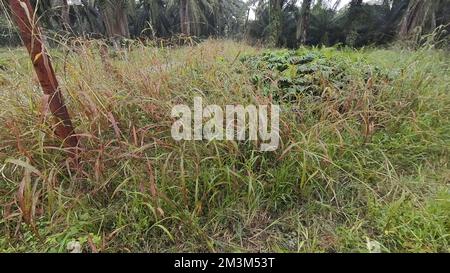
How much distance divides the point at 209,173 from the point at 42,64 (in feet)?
3.61

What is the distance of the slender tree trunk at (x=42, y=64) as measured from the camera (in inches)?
52.9

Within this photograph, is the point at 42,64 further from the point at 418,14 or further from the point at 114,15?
the point at 418,14

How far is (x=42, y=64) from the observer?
4.61ft

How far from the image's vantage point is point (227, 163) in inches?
64.0

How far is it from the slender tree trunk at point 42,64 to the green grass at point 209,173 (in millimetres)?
87

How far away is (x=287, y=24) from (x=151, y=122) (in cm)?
1577

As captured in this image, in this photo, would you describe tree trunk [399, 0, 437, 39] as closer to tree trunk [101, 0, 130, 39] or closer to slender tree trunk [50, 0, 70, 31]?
slender tree trunk [50, 0, 70, 31]

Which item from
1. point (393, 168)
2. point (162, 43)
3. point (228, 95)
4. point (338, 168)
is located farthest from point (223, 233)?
point (162, 43)

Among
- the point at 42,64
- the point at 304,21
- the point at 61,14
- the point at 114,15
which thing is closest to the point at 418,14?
the point at 304,21

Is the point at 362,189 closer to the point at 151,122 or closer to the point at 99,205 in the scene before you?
the point at 151,122

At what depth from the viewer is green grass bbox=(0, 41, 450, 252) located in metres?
1.34

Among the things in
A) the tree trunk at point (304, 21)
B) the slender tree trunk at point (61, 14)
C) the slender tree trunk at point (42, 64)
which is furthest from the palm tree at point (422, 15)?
the slender tree trunk at point (42, 64)
